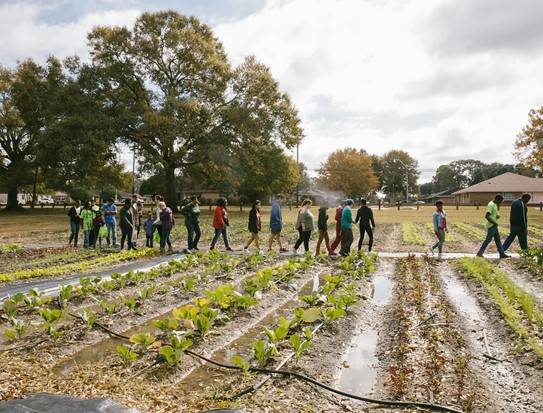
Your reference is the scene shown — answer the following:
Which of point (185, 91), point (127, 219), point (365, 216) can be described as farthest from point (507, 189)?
point (127, 219)

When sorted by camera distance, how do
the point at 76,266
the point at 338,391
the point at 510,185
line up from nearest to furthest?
the point at 338,391 < the point at 76,266 < the point at 510,185

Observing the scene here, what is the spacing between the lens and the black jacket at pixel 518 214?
13.3 metres

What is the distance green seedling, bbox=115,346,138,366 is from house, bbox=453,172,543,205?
2837 inches

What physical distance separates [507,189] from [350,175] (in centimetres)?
2711

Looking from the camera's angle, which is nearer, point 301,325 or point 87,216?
point 301,325

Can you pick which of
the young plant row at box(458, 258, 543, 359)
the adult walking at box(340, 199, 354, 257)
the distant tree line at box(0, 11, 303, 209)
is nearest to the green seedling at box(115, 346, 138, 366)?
the young plant row at box(458, 258, 543, 359)

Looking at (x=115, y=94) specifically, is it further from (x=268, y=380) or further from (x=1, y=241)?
(x=268, y=380)

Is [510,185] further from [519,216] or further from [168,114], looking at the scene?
[519,216]

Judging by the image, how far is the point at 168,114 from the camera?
119ft

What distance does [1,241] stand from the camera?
20375 millimetres

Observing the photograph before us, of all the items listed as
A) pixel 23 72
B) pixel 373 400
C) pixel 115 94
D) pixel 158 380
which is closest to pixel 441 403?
pixel 373 400

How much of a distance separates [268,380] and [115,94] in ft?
123

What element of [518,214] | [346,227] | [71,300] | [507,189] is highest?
[507,189]

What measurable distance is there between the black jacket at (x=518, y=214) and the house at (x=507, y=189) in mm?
60814
